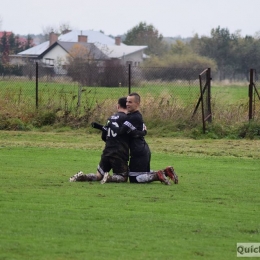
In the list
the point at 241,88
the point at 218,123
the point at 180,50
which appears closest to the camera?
the point at 218,123

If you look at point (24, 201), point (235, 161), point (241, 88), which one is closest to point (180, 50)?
point (241, 88)

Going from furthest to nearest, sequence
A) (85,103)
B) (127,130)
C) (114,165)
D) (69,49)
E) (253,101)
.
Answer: (69,49) < (85,103) < (253,101) < (114,165) < (127,130)

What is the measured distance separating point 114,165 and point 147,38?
345ft

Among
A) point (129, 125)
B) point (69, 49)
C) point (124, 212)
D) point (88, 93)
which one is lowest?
point (124, 212)

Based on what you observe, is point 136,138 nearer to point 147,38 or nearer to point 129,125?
point 129,125

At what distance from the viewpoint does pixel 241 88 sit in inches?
1859

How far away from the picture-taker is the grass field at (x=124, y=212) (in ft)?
22.7

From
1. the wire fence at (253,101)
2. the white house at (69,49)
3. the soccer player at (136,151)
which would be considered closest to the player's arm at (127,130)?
the soccer player at (136,151)

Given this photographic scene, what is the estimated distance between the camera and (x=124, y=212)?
342 inches

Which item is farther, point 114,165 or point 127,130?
point 114,165

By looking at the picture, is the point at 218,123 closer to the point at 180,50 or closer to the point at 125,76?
the point at 125,76

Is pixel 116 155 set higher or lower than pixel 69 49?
lower

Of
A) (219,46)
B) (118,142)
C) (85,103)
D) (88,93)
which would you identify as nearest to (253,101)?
(85,103)

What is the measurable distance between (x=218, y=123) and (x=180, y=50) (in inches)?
2768
